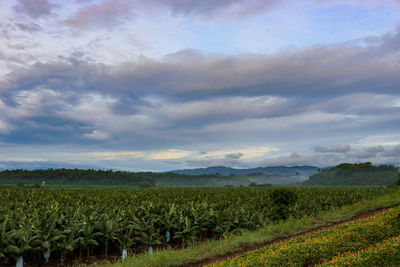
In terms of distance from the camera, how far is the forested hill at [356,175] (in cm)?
15525

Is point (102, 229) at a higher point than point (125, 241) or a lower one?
higher

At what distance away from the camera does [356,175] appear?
169 meters

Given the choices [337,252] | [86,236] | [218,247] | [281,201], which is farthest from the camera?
[281,201]

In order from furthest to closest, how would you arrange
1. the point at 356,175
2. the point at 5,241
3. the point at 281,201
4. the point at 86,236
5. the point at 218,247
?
the point at 356,175, the point at 281,201, the point at 218,247, the point at 86,236, the point at 5,241

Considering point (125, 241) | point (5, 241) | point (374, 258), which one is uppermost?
point (5, 241)

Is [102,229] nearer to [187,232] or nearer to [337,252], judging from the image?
[187,232]

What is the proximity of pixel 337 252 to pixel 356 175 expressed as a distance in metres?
178

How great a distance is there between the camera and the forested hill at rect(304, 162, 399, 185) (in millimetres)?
155250

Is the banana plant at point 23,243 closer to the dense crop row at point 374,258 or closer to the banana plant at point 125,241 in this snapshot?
the banana plant at point 125,241

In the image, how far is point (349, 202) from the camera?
1442 inches

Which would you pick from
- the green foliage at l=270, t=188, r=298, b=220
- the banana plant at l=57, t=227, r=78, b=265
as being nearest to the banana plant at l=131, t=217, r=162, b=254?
the banana plant at l=57, t=227, r=78, b=265

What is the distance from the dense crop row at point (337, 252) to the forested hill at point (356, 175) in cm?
15734

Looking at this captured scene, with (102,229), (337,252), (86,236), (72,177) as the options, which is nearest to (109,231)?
(102,229)

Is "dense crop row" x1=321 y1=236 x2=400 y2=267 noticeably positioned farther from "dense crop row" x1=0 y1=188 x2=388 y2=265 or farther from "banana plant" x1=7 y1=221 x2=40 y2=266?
"banana plant" x1=7 y1=221 x2=40 y2=266
